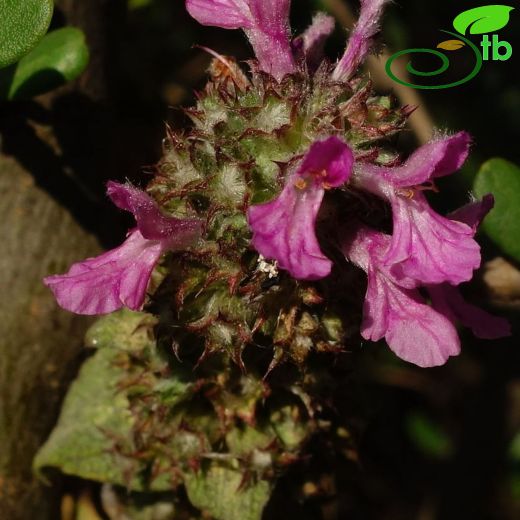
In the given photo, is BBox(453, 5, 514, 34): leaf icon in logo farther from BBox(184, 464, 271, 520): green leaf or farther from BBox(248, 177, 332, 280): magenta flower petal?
BBox(184, 464, 271, 520): green leaf

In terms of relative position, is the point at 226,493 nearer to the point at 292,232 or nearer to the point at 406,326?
the point at 406,326

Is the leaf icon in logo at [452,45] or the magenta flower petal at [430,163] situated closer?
the magenta flower petal at [430,163]

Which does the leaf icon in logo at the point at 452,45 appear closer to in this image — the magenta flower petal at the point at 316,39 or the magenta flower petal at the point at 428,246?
the magenta flower petal at the point at 316,39

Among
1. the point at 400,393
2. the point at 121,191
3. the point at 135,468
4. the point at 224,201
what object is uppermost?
the point at 121,191

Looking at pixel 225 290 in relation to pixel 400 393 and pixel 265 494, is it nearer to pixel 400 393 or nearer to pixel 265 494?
pixel 265 494

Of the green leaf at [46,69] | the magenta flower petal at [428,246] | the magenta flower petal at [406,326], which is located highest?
the green leaf at [46,69]

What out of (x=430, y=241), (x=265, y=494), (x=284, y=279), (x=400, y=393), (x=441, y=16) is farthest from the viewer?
(x=400, y=393)

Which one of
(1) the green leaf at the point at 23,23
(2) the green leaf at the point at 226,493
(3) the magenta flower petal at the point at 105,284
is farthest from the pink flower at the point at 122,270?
(2) the green leaf at the point at 226,493

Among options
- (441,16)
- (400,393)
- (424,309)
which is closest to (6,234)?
(424,309)
